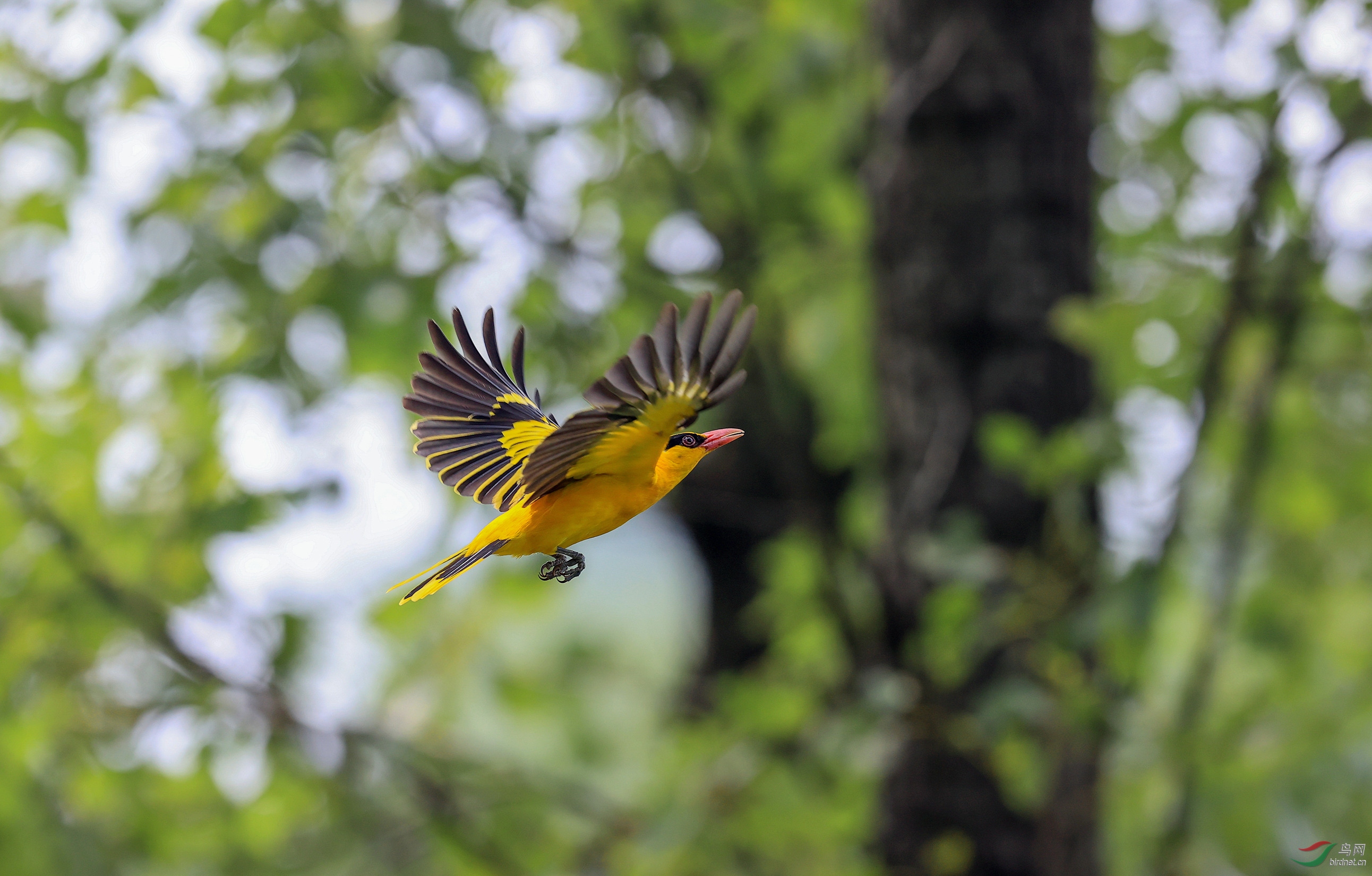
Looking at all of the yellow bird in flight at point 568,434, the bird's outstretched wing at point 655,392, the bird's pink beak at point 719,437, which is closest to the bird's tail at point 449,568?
the yellow bird in flight at point 568,434

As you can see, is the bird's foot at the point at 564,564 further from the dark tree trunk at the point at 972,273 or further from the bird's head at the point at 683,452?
the dark tree trunk at the point at 972,273

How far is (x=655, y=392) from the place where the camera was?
1010mm

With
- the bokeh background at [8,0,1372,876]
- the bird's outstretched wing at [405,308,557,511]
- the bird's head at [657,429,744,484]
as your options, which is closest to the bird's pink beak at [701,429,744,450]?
the bird's head at [657,429,744,484]

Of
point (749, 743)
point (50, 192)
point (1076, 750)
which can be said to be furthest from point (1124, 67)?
point (50, 192)

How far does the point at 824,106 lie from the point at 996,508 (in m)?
1.52

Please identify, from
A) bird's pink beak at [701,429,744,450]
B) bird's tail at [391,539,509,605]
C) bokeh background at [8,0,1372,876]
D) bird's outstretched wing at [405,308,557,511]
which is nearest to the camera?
bird's pink beak at [701,429,744,450]

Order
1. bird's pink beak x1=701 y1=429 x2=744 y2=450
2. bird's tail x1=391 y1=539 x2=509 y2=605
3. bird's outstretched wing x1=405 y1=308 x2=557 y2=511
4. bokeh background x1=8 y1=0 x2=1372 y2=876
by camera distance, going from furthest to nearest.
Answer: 1. bokeh background x1=8 y1=0 x2=1372 y2=876
2. bird's outstretched wing x1=405 y1=308 x2=557 y2=511
3. bird's tail x1=391 y1=539 x2=509 y2=605
4. bird's pink beak x1=701 y1=429 x2=744 y2=450

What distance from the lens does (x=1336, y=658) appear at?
16.7 feet

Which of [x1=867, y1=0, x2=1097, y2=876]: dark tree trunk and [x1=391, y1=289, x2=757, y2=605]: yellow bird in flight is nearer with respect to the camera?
[x1=391, y1=289, x2=757, y2=605]: yellow bird in flight

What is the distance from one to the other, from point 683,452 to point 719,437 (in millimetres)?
172

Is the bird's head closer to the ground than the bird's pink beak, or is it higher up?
closer to the ground

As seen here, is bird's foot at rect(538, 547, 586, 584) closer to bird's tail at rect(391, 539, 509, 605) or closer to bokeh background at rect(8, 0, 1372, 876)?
bird's tail at rect(391, 539, 509, 605)

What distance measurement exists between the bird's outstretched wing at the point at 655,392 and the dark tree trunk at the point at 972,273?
2617 millimetres

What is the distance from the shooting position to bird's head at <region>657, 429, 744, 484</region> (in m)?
1.06
